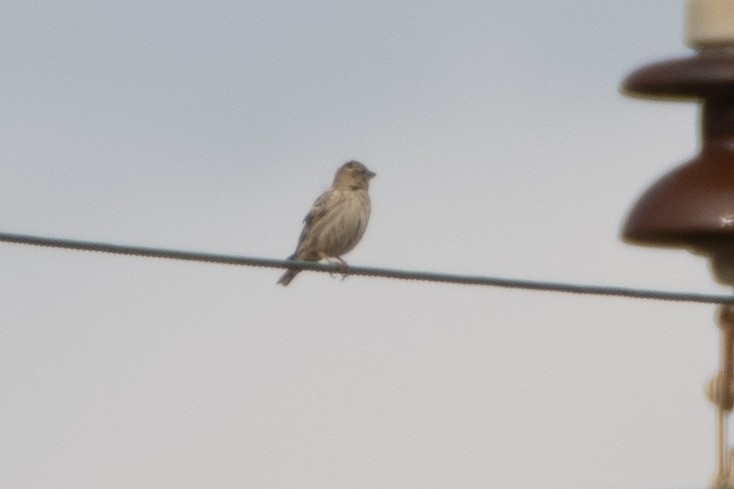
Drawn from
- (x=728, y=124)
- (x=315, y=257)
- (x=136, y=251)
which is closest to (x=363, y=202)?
(x=315, y=257)

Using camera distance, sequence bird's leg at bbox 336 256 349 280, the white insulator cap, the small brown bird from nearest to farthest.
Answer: the white insulator cap
bird's leg at bbox 336 256 349 280
the small brown bird

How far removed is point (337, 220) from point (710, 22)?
35.6ft

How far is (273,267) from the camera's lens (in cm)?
793

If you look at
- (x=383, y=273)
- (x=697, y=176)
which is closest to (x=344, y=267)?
(x=383, y=273)

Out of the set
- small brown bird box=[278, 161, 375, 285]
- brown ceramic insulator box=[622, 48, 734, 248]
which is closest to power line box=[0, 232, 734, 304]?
brown ceramic insulator box=[622, 48, 734, 248]

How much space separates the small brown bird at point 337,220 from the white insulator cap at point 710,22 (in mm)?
10024

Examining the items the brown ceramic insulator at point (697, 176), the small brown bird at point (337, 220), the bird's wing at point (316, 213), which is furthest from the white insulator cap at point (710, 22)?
the bird's wing at point (316, 213)

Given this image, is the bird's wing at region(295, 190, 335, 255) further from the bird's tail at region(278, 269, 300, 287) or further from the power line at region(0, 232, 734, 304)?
the power line at region(0, 232, 734, 304)

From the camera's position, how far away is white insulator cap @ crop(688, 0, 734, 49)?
518 centimetres

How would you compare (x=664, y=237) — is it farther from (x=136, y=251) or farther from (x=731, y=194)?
(x=136, y=251)

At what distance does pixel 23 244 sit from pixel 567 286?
2.87 metres

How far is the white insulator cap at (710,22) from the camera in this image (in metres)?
5.18

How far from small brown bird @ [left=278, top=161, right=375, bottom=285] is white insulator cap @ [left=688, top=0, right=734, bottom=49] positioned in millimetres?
10024

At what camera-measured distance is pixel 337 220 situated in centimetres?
1597
